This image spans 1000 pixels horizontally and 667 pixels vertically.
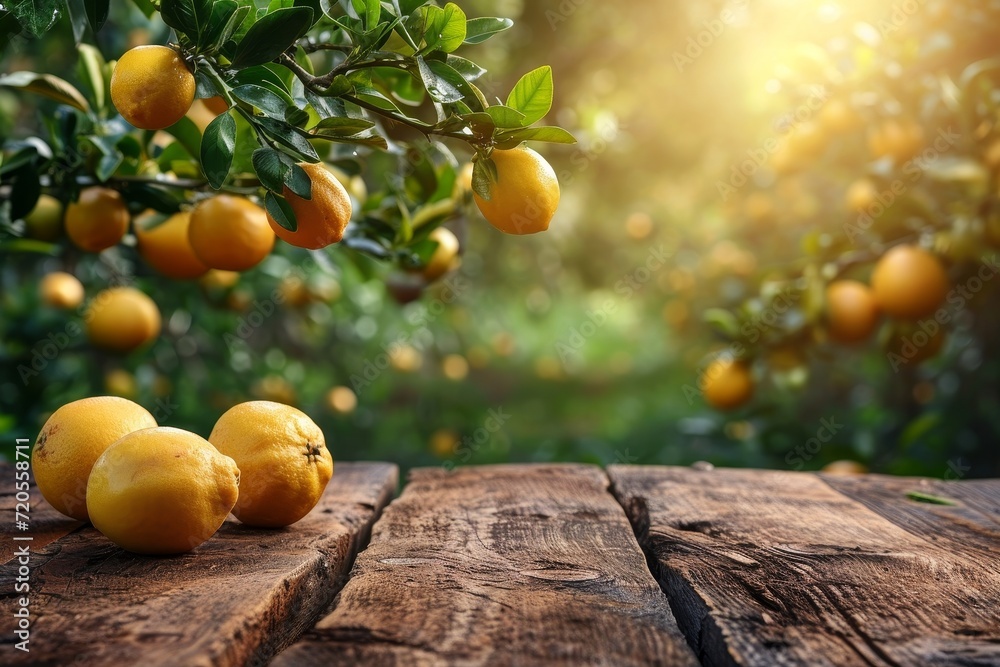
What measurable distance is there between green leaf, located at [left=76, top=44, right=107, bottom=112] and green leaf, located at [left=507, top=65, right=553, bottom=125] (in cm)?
65

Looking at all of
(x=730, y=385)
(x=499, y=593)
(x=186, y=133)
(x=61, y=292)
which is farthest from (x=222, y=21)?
(x=61, y=292)

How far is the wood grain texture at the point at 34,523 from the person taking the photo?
30.9 inches

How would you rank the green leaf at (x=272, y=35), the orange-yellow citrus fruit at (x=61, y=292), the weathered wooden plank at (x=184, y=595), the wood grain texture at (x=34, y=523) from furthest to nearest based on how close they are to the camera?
the orange-yellow citrus fruit at (x=61, y=292)
the wood grain texture at (x=34, y=523)
the green leaf at (x=272, y=35)
the weathered wooden plank at (x=184, y=595)

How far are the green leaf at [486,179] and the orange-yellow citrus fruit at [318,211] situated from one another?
13 centimetres

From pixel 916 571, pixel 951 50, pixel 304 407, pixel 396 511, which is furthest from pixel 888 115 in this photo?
pixel 304 407

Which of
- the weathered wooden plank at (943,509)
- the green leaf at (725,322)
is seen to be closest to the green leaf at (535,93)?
the weathered wooden plank at (943,509)

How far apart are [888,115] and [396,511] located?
132 cm

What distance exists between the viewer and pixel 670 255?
3934 millimetres

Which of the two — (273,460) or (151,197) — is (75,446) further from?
(151,197)

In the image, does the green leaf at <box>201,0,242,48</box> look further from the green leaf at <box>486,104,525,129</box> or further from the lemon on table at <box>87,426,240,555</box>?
the lemon on table at <box>87,426,240,555</box>

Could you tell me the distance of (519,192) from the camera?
2.34 ft

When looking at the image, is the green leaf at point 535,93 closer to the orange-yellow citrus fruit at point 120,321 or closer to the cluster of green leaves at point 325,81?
the cluster of green leaves at point 325,81

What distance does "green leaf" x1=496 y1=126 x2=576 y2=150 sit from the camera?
2.23 feet

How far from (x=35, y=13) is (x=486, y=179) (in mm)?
441
